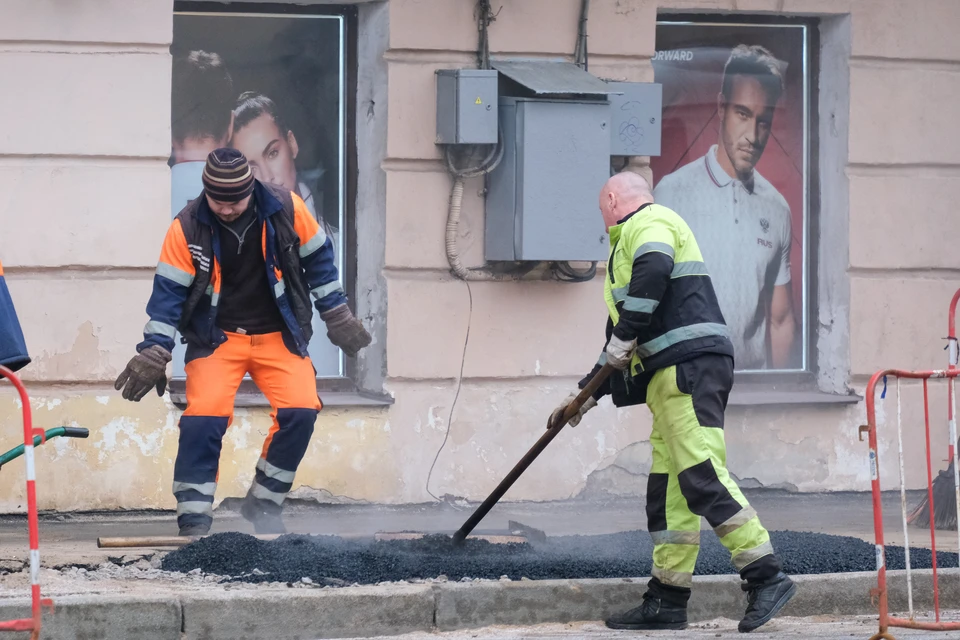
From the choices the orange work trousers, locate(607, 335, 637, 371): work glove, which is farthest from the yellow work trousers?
the orange work trousers

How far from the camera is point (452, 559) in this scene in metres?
5.52

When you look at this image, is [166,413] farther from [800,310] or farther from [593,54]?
[800,310]

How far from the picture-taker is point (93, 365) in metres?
7.00

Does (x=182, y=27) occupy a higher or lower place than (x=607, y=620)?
higher

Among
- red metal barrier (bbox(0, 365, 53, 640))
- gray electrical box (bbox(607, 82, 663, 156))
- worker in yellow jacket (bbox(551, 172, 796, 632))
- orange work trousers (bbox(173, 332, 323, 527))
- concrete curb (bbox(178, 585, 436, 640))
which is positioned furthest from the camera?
gray electrical box (bbox(607, 82, 663, 156))

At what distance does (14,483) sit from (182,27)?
257 centimetres

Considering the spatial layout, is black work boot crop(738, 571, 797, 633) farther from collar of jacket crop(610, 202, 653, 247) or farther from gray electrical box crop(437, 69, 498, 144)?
gray electrical box crop(437, 69, 498, 144)

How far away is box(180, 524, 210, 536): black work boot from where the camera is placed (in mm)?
5824

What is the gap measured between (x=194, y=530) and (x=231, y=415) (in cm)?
52

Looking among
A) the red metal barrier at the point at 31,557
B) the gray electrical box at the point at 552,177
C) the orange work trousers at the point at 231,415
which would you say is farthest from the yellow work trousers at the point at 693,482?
the gray electrical box at the point at 552,177

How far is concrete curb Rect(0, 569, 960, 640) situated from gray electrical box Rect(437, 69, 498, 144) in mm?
2849

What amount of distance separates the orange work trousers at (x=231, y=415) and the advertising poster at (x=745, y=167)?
304 cm

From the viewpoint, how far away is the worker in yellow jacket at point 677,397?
4.84 metres

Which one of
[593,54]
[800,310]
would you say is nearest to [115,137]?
[593,54]
